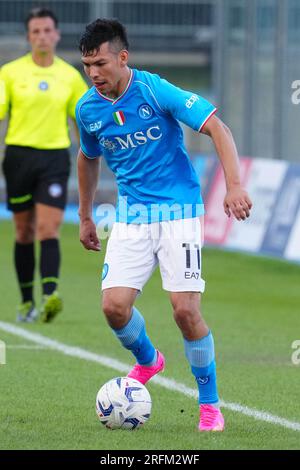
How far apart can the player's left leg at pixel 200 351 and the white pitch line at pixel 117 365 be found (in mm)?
397

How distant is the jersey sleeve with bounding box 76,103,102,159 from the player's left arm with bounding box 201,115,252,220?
766 millimetres

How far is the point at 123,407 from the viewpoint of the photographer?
23.4 feet

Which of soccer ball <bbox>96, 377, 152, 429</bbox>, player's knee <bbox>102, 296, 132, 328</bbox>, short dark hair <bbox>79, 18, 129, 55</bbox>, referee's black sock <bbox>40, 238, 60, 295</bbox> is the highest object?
short dark hair <bbox>79, 18, 129, 55</bbox>

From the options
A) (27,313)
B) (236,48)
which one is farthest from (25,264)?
(236,48)

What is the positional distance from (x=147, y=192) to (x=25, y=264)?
192 inches

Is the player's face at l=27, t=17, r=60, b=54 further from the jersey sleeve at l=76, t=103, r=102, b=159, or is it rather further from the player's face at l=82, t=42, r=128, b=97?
the player's face at l=82, t=42, r=128, b=97

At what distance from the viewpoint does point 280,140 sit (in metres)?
18.5

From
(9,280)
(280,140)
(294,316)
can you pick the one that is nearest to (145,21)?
(280,140)

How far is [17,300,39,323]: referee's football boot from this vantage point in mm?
11781

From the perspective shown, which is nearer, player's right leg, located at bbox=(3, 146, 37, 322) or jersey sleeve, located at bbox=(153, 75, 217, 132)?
jersey sleeve, located at bbox=(153, 75, 217, 132)

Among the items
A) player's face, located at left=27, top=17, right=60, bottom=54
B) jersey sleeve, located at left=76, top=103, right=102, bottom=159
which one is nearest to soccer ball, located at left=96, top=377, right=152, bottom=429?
jersey sleeve, located at left=76, top=103, right=102, bottom=159
